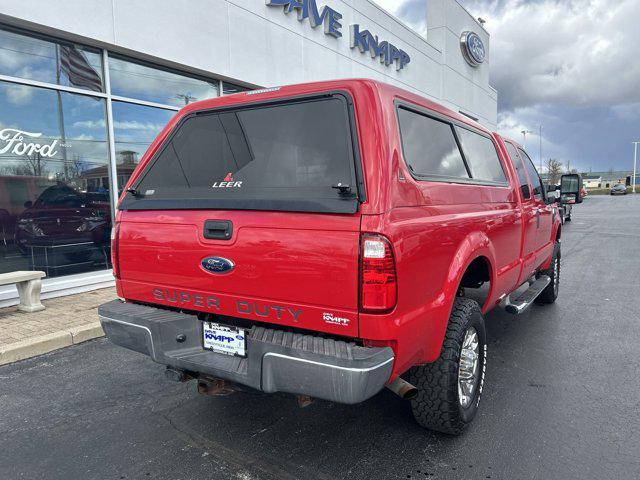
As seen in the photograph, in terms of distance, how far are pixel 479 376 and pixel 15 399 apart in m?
3.49

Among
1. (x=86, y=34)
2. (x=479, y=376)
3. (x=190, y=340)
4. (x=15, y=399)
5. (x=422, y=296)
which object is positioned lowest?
(x=15, y=399)

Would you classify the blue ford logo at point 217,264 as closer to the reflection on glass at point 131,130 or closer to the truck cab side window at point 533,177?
the truck cab side window at point 533,177

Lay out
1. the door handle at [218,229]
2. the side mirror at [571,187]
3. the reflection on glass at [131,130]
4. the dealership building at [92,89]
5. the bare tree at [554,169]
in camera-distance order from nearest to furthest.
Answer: the door handle at [218,229] → the side mirror at [571,187] → the dealership building at [92,89] → the reflection on glass at [131,130] → the bare tree at [554,169]

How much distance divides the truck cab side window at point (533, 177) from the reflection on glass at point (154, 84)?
5976mm

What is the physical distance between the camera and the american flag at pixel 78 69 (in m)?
6.73

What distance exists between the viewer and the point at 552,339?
473cm

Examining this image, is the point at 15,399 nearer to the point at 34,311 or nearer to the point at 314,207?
the point at 34,311

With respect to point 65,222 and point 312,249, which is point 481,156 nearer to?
point 312,249

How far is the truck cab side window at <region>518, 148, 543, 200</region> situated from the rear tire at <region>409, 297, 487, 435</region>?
2.51 metres

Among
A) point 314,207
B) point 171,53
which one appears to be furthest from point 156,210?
point 171,53

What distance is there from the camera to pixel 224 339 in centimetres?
258

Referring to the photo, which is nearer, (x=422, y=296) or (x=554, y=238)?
(x=422, y=296)

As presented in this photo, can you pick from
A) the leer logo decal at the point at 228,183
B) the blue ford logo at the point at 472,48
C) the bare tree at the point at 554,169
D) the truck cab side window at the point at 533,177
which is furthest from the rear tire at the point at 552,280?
the bare tree at the point at 554,169

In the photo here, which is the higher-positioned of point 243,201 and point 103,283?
point 243,201
